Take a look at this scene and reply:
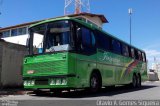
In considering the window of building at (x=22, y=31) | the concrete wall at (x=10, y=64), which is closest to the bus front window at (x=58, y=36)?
the concrete wall at (x=10, y=64)

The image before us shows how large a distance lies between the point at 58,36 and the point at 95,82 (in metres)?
3.06

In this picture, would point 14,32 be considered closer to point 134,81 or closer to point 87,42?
point 134,81

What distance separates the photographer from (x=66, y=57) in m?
12.2

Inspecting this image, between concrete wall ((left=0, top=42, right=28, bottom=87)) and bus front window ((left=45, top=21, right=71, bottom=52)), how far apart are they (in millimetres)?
5761

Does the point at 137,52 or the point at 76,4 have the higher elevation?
the point at 76,4

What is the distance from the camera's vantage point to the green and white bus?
12.3 meters

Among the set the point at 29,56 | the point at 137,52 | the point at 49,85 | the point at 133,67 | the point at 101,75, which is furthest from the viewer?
the point at 137,52

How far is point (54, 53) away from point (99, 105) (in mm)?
3601

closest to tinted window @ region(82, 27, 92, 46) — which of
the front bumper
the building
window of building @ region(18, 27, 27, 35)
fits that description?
the front bumper

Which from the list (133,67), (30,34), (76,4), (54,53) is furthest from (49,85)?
(76,4)

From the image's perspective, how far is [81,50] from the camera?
12.9 meters

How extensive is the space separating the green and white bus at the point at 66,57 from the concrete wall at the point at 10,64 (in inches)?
181

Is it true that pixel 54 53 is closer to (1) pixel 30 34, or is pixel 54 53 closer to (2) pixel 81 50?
(2) pixel 81 50

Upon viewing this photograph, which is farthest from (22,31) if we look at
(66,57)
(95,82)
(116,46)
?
(66,57)
